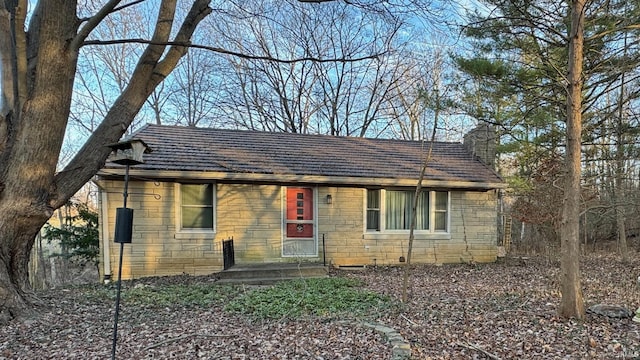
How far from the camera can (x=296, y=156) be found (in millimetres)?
10305

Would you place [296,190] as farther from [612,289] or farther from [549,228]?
[549,228]

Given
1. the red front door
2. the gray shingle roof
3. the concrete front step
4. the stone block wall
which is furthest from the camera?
the red front door

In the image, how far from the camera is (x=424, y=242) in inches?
404

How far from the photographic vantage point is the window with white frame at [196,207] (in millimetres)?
9008

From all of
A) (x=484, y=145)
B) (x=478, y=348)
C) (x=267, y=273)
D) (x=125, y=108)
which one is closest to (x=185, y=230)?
(x=267, y=273)

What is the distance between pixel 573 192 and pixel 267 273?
5877 millimetres

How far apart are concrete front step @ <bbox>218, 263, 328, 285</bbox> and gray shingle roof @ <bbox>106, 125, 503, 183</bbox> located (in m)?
2.23

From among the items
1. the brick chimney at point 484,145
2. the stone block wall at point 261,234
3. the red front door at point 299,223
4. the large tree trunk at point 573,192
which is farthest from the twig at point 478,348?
the brick chimney at point 484,145

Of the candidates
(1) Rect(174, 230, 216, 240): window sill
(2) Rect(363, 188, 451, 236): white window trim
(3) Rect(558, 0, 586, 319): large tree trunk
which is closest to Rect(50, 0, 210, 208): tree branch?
(1) Rect(174, 230, 216, 240): window sill

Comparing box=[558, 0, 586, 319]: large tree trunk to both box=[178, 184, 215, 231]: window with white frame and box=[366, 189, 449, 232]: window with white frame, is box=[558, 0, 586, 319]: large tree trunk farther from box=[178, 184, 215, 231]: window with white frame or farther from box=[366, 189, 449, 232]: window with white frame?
box=[178, 184, 215, 231]: window with white frame

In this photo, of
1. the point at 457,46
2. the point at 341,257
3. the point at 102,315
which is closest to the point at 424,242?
the point at 341,257

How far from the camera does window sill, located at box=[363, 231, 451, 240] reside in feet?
32.9

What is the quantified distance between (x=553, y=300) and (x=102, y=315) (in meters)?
6.62

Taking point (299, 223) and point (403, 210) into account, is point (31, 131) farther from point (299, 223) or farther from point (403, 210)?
point (403, 210)
